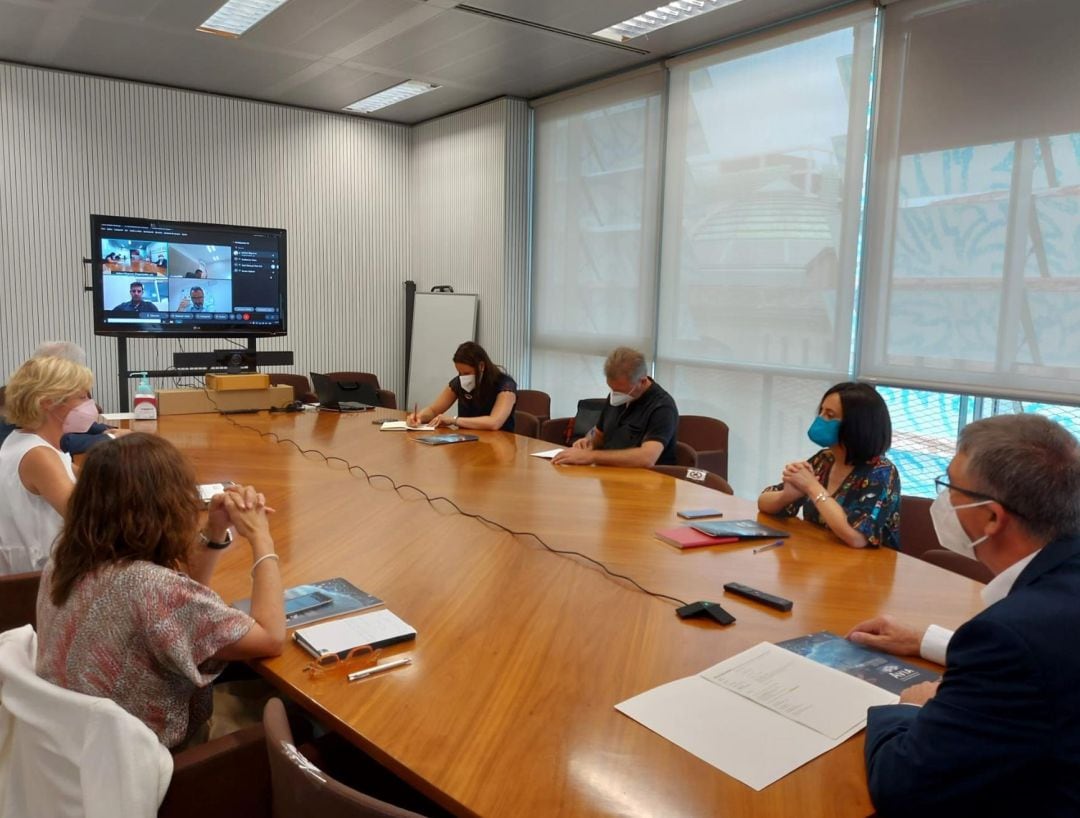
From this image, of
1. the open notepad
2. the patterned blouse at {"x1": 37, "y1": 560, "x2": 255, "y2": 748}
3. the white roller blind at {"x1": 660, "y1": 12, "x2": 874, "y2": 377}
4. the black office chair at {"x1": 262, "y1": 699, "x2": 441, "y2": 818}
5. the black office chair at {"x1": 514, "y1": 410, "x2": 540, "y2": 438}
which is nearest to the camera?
the black office chair at {"x1": 262, "y1": 699, "x2": 441, "y2": 818}

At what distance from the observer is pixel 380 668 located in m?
1.68

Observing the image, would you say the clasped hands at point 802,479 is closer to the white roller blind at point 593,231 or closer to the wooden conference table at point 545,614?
the wooden conference table at point 545,614

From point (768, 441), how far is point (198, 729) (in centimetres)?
431

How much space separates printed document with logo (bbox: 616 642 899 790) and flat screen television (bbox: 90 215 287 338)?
484cm

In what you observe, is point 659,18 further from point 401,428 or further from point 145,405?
point 145,405

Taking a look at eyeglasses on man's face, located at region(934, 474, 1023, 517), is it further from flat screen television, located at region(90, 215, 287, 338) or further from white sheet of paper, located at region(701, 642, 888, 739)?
flat screen television, located at region(90, 215, 287, 338)

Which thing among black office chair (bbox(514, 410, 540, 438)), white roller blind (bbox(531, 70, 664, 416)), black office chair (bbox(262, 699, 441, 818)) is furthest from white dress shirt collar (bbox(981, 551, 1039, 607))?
white roller blind (bbox(531, 70, 664, 416))

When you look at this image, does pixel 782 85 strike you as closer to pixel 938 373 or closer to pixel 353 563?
pixel 938 373

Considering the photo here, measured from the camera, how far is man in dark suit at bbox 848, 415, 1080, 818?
1.18 m

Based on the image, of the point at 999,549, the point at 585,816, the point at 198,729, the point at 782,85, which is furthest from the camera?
the point at 782,85

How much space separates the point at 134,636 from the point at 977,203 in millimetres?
4324

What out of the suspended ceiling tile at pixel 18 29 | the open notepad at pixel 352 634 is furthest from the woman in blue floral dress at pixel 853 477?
the suspended ceiling tile at pixel 18 29

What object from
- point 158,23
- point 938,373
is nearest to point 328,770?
point 938,373

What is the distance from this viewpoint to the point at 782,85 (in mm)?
5145
